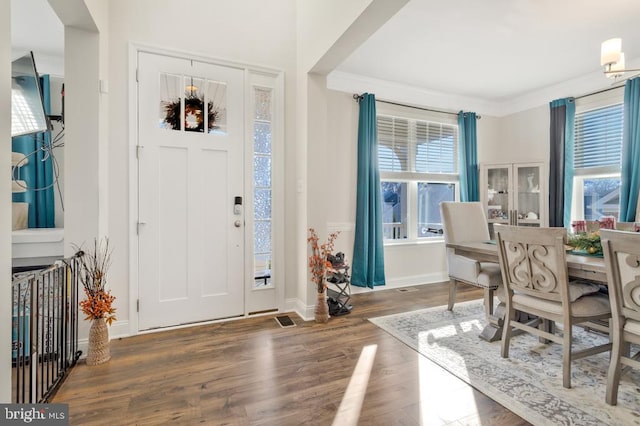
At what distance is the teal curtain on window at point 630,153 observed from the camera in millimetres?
3285

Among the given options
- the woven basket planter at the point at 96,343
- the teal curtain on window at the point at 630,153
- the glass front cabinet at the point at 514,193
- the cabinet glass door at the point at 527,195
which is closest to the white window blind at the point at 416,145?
the glass front cabinet at the point at 514,193

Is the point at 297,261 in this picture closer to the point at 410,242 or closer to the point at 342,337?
the point at 342,337

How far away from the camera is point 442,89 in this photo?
4.37 meters

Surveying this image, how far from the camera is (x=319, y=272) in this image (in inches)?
116

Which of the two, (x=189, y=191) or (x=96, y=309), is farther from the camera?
(x=189, y=191)

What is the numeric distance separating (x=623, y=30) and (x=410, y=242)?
3070 mm

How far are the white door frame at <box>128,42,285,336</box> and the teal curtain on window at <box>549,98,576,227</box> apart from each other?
12.0 ft

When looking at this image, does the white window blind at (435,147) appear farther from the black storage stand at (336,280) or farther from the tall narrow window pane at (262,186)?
the tall narrow window pane at (262,186)

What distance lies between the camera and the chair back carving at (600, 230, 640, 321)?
1548mm

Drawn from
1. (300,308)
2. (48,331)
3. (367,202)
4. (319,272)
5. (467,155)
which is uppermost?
(467,155)

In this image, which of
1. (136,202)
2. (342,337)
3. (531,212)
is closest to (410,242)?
(531,212)

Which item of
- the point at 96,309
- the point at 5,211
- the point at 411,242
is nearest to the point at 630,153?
the point at 411,242

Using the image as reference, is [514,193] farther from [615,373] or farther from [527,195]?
[615,373]

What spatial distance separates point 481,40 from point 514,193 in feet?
7.36
